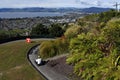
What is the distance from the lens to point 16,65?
3816 cm

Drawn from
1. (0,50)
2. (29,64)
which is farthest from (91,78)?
(0,50)

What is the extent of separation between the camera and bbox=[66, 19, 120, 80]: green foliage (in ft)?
83.5

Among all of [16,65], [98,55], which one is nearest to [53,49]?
[16,65]

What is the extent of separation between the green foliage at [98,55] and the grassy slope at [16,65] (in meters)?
4.34

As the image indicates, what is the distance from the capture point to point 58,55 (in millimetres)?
38875

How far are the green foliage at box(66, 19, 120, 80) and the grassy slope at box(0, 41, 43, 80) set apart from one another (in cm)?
434

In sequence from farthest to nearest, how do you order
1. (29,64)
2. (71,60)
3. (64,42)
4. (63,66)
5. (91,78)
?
(64,42)
(29,64)
(63,66)
(71,60)
(91,78)

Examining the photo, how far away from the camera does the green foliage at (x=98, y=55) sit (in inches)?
1001

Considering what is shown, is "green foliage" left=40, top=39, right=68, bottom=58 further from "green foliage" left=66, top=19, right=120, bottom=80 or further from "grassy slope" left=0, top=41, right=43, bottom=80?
"green foliage" left=66, top=19, right=120, bottom=80

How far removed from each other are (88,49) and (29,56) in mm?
14058

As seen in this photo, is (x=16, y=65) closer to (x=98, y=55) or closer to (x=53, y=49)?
(x=53, y=49)

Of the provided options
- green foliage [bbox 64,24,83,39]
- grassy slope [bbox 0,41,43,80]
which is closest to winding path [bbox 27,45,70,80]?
grassy slope [bbox 0,41,43,80]

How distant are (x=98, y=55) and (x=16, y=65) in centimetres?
1273

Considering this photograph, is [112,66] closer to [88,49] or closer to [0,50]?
[88,49]
